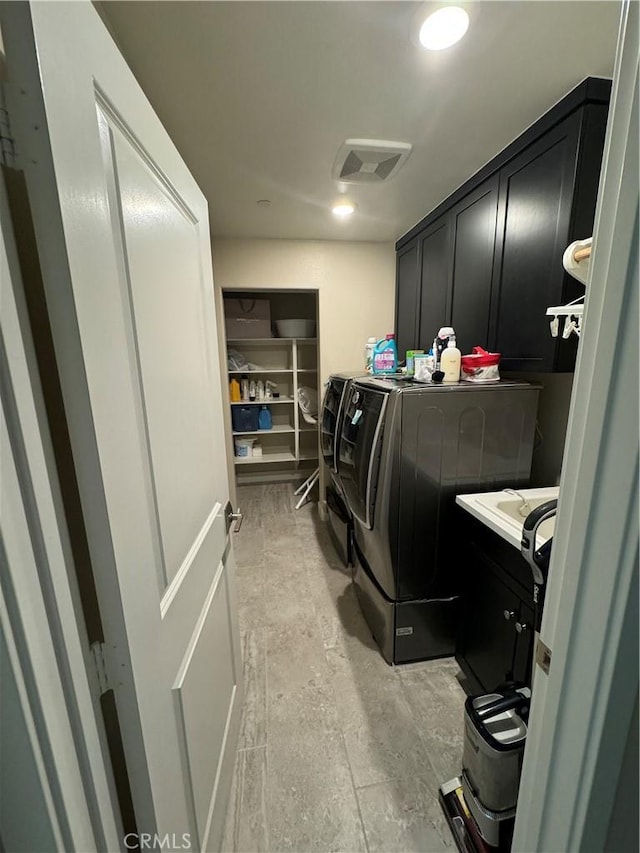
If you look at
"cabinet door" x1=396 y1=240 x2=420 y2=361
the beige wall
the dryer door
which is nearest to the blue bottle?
the beige wall

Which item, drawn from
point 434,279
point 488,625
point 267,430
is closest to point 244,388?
point 267,430

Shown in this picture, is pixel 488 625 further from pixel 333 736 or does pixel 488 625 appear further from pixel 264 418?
pixel 264 418

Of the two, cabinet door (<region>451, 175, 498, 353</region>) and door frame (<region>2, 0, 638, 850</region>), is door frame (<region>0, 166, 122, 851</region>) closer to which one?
door frame (<region>2, 0, 638, 850</region>)

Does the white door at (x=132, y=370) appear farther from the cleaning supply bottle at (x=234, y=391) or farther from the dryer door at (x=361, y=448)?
the cleaning supply bottle at (x=234, y=391)

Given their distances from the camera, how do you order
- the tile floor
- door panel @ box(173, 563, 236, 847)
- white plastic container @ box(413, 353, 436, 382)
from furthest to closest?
1. white plastic container @ box(413, 353, 436, 382)
2. the tile floor
3. door panel @ box(173, 563, 236, 847)

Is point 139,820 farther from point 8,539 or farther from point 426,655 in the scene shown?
point 426,655

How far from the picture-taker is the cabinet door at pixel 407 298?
252 centimetres

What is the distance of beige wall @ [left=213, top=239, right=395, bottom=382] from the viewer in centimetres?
276

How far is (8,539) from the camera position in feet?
1.31

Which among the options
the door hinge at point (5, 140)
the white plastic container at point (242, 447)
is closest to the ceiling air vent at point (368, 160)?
the door hinge at point (5, 140)

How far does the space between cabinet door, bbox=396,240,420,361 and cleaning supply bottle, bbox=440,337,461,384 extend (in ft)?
3.20

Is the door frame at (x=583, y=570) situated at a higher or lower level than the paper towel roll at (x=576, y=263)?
lower

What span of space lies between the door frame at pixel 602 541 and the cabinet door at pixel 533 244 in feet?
3.37

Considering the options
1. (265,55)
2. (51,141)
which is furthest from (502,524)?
(265,55)
